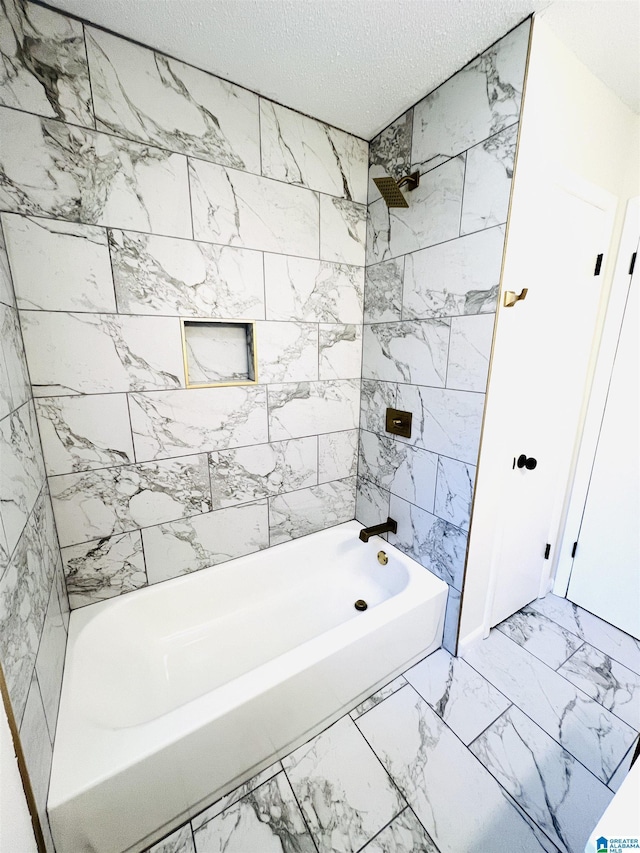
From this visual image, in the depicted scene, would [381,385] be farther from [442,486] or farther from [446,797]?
[446,797]

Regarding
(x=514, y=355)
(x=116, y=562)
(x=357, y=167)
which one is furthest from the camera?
(x=357, y=167)

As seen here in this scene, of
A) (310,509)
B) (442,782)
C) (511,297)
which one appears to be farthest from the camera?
(310,509)

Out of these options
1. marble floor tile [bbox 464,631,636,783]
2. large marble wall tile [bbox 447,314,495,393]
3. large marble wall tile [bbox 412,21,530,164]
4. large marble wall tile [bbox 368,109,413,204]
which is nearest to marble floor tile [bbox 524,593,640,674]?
marble floor tile [bbox 464,631,636,783]

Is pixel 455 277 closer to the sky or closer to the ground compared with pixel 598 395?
closer to the sky

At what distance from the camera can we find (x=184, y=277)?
141cm

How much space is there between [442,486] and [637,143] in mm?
1800

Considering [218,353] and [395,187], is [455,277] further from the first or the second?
[218,353]

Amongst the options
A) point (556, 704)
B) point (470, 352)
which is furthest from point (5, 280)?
point (556, 704)

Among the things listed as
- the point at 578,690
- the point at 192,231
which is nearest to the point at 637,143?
the point at 192,231

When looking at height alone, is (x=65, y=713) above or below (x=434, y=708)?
above

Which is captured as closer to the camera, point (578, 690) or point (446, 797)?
point (446, 797)

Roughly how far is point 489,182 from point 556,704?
2133 mm

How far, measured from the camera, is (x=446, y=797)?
1.14 metres

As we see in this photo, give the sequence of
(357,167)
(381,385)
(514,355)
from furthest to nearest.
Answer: (381,385), (357,167), (514,355)
